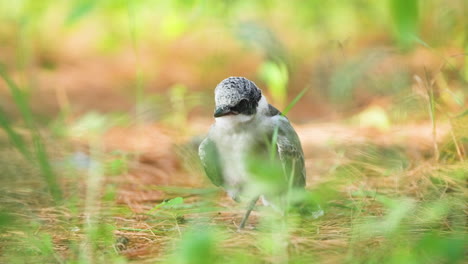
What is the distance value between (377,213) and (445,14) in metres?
3.78

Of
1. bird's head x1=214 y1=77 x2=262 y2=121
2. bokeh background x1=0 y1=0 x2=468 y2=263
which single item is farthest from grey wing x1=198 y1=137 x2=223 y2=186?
bird's head x1=214 y1=77 x2=262 y2=121

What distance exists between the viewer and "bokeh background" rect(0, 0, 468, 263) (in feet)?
7.89

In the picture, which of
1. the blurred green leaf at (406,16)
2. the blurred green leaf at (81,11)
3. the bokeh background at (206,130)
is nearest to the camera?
the blurred green leaf at (406,16)

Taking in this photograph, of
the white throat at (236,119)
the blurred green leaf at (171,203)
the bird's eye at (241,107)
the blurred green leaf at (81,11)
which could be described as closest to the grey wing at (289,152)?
the white throat at (236,119)

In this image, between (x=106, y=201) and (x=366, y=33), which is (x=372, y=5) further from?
(x=106, y=201)

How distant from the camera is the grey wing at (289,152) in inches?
119

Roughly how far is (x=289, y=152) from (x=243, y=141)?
9.7 inches

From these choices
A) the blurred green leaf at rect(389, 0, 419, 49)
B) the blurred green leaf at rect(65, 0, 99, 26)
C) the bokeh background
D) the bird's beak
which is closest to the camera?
the blurred green leaf at rect(389, 0, 419, 49)

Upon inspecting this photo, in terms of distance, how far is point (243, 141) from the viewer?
3.04m

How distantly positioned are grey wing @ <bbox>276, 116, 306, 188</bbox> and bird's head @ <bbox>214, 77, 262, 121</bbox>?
0.21m

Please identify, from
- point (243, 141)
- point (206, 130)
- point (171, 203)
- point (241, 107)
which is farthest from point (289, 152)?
point (206, 130)

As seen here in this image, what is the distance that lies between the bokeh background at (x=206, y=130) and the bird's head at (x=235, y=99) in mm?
285

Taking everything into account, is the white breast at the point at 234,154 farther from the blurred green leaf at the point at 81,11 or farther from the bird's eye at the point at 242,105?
the blurred green leaf at the point at 81,11

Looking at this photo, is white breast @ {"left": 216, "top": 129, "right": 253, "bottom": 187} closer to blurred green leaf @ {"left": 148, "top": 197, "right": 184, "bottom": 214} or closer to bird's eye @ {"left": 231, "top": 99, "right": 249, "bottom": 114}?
bird's eye @ {"left": 231, "top": 99, "right": 249, "bottom": 114}
